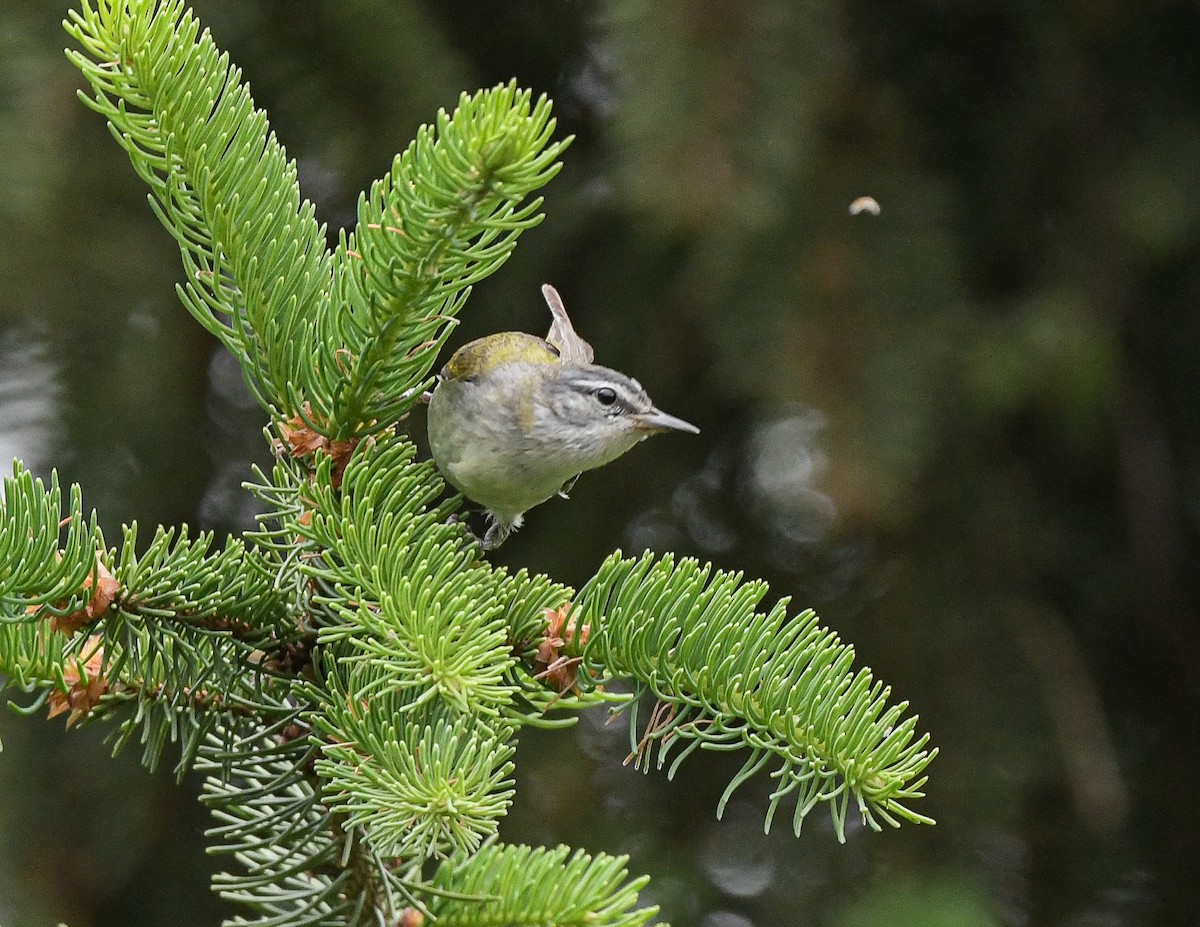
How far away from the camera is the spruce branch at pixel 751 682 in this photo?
4.75ft

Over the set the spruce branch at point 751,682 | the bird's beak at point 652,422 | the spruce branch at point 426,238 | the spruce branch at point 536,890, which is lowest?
the spruce branch at point 536,890

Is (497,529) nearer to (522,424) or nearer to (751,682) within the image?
(522,424)

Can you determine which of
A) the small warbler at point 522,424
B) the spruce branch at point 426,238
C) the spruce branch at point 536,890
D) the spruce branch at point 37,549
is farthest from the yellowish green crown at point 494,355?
the spruce branch at point 536,890

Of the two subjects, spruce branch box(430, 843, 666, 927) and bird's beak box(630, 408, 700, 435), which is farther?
bird's beak box(630, 408, 700, 435)

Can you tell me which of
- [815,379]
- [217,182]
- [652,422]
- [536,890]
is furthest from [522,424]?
[536,890]

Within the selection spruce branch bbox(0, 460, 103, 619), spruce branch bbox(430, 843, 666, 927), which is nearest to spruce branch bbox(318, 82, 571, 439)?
spruce branch bbox(0, 460, 103, 619)

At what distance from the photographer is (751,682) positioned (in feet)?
4.96

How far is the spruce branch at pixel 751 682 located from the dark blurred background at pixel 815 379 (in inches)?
56.5

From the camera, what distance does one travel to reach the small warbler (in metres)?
2.66

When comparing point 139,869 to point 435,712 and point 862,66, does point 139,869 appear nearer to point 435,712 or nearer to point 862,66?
point 435,712

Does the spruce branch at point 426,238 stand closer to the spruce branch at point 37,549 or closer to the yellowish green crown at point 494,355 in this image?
the spruce branch at point 37,549

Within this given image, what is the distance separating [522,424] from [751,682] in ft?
4.19

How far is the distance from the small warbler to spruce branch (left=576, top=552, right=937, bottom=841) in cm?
103

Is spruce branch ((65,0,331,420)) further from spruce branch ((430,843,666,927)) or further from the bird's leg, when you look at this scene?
the bird's leg
